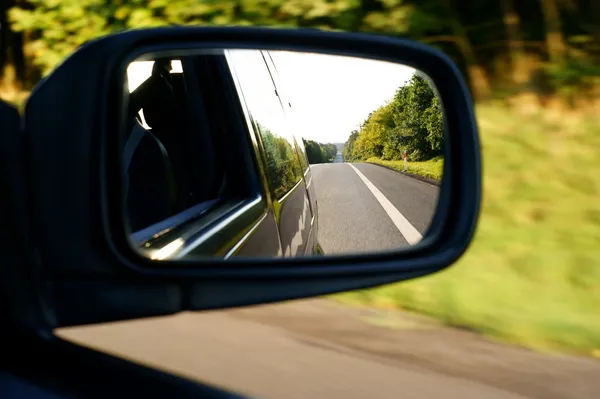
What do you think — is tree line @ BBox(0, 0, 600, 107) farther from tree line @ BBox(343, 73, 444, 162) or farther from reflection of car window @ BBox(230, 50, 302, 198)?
tree line @ BBox(343, 73, 444, 162)

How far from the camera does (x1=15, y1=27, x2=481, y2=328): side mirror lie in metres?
1.15

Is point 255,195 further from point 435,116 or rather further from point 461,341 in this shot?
point 461,341

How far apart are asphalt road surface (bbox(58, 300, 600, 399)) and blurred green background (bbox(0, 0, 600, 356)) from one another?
17.5 inches

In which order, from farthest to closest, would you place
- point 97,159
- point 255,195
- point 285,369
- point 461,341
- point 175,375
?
point 461,341, point 285,369, point 255,195, point 175,375, point 97,159

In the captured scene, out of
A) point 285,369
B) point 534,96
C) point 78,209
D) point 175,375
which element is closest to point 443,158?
point 175,375

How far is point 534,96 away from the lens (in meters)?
6.78

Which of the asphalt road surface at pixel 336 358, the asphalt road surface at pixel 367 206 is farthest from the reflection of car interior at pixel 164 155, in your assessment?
the asphalt road surface at pixel 336 358

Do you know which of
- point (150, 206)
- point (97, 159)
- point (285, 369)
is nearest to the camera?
point (97, 159)

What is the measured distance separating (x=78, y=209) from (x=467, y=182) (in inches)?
36.9

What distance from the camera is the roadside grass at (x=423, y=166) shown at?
1900 millimetres

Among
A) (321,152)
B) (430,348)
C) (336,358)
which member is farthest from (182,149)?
(430,348)

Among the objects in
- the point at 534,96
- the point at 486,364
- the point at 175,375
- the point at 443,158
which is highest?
the point at 534,96

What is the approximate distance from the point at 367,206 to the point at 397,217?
10 centimetres

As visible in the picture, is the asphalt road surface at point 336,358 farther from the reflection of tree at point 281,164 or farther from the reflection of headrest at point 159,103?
the reflection of headrest at point 159,103
